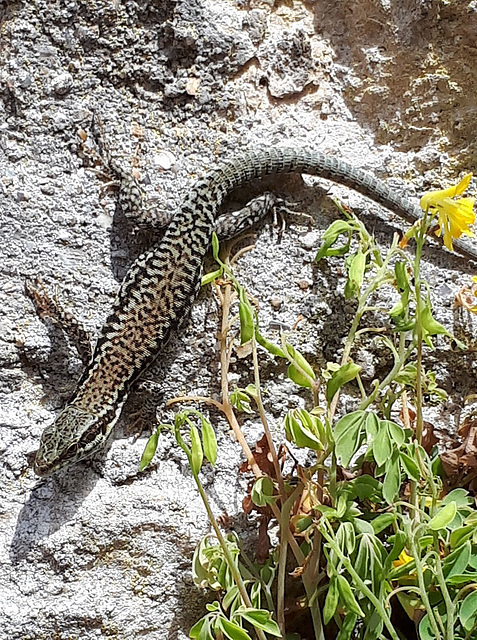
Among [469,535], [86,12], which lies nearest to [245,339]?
[469,535]

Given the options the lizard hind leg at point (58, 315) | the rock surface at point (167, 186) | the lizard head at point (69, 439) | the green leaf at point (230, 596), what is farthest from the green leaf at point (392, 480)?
the lizard hind leg at point (58, 315)

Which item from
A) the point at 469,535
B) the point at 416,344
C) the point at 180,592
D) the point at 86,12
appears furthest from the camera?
the point at 86,12

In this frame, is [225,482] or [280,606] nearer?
[280,606]

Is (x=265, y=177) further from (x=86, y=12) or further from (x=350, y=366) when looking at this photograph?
(x=350, y=366)

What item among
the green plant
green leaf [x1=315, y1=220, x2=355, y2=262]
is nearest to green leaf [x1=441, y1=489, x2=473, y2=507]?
the green plant

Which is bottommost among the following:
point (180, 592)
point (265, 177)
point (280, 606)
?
point (180, 592)

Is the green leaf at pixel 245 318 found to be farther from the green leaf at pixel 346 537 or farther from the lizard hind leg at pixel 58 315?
the lizard hind leg at pixel 58 315

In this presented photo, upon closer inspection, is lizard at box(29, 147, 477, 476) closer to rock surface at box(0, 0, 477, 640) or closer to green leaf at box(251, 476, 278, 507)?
rock surface at box(0, 0, 477, 640)
